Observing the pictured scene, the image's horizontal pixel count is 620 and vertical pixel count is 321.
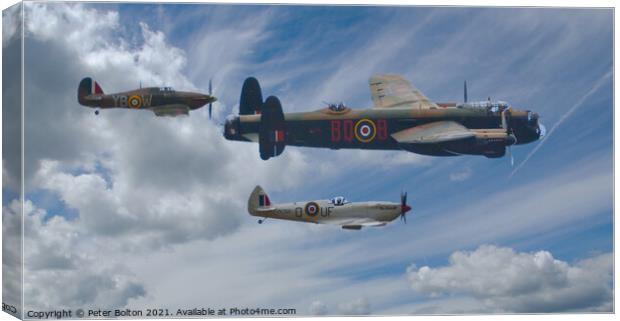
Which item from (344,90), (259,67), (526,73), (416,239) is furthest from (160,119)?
(526,73)

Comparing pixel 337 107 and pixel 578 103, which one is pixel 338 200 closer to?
pixel 337 107

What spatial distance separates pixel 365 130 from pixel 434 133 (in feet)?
5.08

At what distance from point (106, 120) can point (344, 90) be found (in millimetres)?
5300

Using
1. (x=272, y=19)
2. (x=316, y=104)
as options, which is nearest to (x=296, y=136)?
(x=316, y=104)

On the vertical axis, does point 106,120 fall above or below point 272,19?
below

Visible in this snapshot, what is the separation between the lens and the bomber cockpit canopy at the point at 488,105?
27.2 meters

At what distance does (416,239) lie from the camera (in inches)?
1071

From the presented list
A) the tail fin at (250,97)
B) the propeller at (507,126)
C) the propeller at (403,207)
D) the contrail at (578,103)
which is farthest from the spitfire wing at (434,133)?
the tail fin at (250,97)

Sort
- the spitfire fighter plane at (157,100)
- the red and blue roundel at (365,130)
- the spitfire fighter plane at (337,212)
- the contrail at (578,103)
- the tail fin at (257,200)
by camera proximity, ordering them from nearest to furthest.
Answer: the spitfire fighter plane at (157,100) → the tail fin at (257,200) → the spitfire fighter plane at (337,212) → the red and blue roundel at (365,130) → the contrail at (578,103)

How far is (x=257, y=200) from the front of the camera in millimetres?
26766

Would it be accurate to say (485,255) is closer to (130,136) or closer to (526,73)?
(526,73)

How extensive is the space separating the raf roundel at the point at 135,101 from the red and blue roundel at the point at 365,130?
4.86 m

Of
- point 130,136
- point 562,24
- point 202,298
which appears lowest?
point 202,298

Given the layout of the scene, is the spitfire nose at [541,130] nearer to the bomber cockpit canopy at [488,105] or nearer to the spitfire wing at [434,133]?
the bomber cockpit canopy at [488,105]
